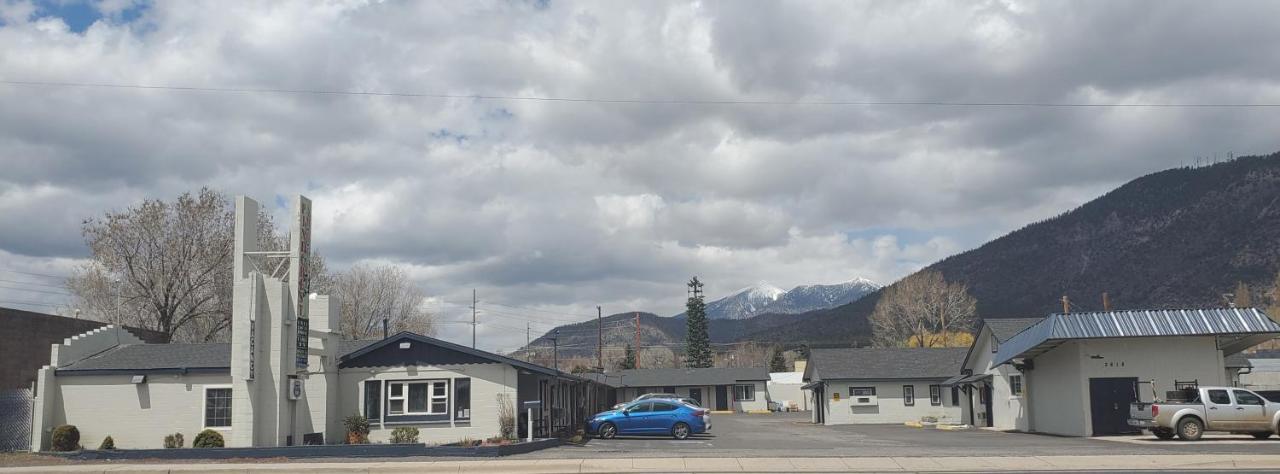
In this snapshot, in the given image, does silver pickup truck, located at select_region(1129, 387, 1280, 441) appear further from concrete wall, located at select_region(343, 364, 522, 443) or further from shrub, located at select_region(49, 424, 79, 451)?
shrub, located at select_region(49, 424, 79, 451)

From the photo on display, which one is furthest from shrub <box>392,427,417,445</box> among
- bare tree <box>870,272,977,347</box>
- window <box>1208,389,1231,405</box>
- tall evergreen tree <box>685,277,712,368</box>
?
tall evergreen tree <box>685,277,712,368</box>

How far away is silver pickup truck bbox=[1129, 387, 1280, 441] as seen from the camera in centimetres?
2777

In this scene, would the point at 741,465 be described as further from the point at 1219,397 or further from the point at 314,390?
the point at 314,390

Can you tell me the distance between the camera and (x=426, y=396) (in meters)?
32.1

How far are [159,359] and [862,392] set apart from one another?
1424 inches

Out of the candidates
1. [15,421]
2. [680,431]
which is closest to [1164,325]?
[680,431]

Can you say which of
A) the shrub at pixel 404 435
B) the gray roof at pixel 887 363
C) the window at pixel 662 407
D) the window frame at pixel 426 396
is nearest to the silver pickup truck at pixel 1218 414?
the window at pixel 662 407

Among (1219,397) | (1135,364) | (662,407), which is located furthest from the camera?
→ (662,407)

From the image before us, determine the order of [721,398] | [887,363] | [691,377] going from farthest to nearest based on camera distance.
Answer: [691,377]
[721,398]
[887,363]

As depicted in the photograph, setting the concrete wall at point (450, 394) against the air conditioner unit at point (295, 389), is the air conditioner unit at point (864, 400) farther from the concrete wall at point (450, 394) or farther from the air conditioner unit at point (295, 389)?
the air conditioner unit at point (295, 389)

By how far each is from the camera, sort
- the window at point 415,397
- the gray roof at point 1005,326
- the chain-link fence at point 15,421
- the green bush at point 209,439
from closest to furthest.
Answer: the green bush at point 209,439
the chain-link fence at point 15,421
the window at point 415,397
the gray roof at point 1005,326

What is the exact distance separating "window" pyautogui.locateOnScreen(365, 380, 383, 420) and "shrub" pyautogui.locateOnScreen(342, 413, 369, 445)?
0.35 metres

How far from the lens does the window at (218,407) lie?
3122 cm

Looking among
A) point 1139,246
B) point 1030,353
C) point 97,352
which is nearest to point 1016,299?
point 1139,246
